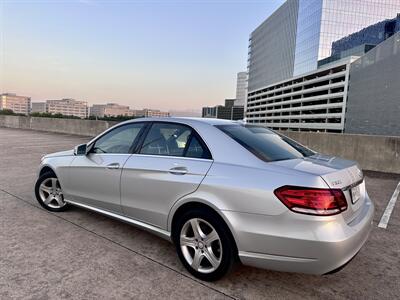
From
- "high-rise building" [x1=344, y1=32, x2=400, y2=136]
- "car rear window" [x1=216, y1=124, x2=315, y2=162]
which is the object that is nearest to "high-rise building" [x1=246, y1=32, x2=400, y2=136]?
"high-rise building" [x1=344, y1=32, x2=400, y2=136]

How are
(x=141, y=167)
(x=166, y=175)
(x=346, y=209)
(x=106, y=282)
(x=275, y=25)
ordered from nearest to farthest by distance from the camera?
(x=346, y=209) → (x=106, y=282) → (x=166, y=175) → (x=141, y=167) → (x=275, y=25)

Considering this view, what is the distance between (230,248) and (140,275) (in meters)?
0.93

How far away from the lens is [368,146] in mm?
9617

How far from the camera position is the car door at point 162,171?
298cm

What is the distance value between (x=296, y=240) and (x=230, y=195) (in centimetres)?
63

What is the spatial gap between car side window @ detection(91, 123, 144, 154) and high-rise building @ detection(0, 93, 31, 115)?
80762mm

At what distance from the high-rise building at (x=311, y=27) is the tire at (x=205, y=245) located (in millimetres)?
83035

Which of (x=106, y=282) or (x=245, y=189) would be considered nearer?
(x=245, y=189)

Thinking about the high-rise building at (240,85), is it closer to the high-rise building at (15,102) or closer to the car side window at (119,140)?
the high-rise building at (15,102)

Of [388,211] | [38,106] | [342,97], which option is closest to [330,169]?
[388,211]

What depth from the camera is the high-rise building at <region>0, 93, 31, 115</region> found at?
74000 mm

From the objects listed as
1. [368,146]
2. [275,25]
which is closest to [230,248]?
[368,146]

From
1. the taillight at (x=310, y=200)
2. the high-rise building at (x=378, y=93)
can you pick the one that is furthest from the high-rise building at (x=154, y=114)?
the high-rise building at (x=378, y=93)

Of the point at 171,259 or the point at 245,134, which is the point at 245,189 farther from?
the point at 171,259
